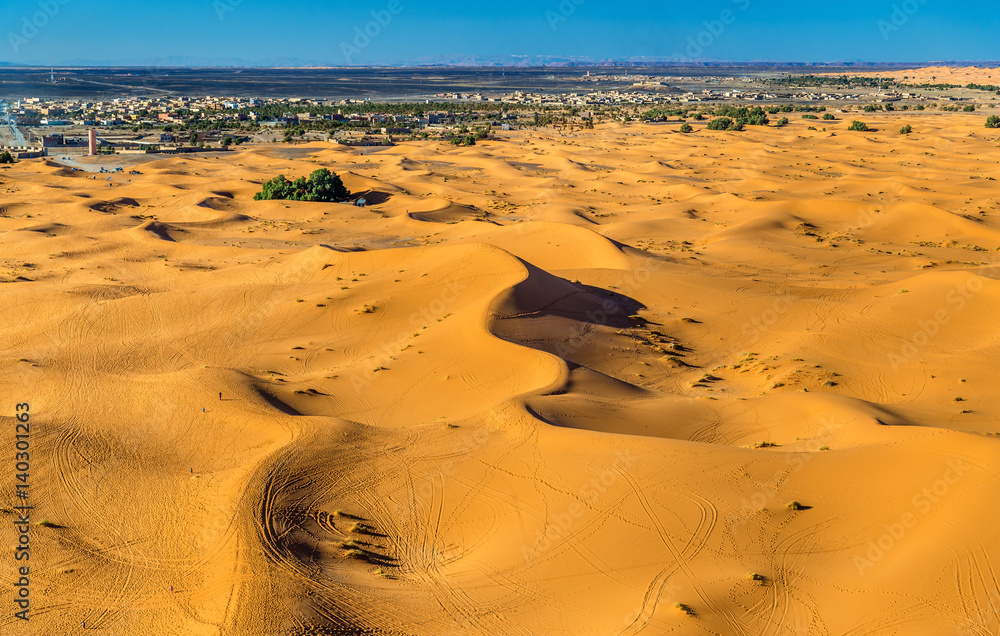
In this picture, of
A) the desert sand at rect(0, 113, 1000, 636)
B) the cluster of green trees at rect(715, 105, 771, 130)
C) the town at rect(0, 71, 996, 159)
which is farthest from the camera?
the cluster of green trees at rect(715, 105, 771, 130)

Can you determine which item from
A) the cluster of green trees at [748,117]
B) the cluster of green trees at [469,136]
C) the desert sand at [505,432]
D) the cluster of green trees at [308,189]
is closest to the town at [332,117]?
the cluster of green trees at [469,136]

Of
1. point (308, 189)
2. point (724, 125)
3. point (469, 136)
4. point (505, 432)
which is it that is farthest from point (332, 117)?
point (505, 432)

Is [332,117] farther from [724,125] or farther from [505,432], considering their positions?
[505,432]

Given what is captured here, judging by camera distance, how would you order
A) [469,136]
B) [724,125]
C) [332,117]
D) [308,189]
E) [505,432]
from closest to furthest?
[505,432] → [308,189] → [469,136] → [724,125] → [332,117]

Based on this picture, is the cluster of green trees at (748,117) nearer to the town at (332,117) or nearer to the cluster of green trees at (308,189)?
the town at (332,117)

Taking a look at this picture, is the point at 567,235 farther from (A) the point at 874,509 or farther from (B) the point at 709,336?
(A) the point at 874,509

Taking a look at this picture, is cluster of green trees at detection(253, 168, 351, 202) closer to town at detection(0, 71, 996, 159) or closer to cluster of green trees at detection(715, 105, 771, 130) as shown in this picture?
town at detection(0, 71, 996, 159)

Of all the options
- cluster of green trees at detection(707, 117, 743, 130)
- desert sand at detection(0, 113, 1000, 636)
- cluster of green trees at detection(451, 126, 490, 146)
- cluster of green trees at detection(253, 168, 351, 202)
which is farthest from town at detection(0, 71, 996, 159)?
desert sand at detection(0, 113, 1000, 636)
